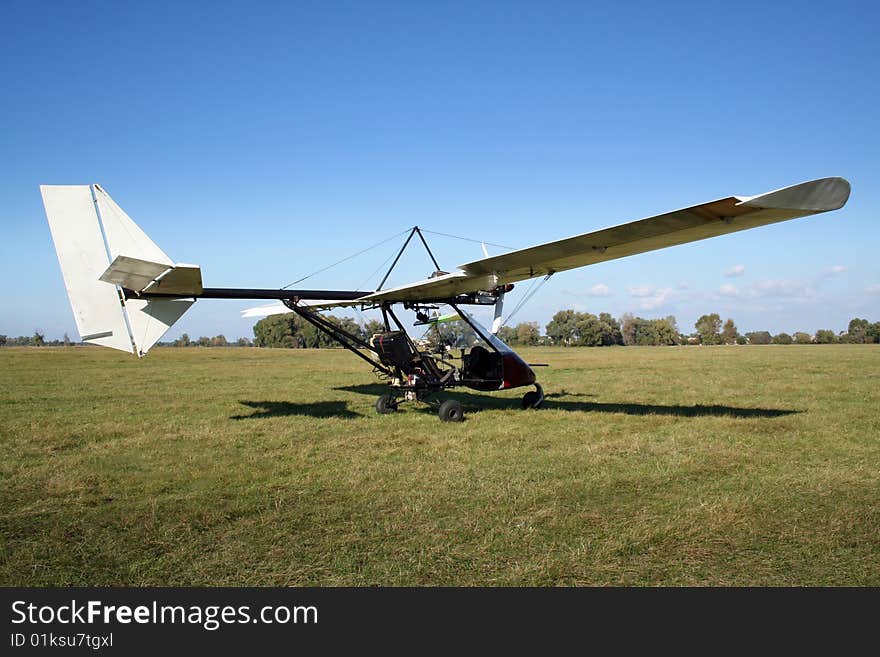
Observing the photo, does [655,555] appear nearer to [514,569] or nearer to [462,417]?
[514,569]

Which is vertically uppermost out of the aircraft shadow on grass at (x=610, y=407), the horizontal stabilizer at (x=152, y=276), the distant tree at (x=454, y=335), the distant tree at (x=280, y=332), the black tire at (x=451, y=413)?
the distant tree at (x=280, y=332)

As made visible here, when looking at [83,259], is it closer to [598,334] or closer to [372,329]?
[372,329]

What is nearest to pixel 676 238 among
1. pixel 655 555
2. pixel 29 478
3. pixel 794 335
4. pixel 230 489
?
pixel 655 555

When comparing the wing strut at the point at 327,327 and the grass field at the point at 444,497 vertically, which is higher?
the wing strut at the point at 327,327

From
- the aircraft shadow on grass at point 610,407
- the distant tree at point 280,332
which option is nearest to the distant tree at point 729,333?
the distant tree at point 280,332

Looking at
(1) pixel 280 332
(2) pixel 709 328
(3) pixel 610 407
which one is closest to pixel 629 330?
(2) pixel 709 328

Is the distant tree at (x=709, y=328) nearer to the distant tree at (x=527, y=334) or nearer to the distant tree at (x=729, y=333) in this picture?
the distant tree at (x=729, y=333)

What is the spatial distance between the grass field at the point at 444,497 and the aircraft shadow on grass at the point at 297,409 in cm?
21

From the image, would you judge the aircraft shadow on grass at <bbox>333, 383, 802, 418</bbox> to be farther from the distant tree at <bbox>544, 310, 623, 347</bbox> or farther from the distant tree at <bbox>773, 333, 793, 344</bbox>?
the distant tree at <bbox>773, 333, 793, 344</bbox>

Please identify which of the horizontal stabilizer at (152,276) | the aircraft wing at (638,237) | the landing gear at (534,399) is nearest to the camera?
the aircraft wing at (638,237)

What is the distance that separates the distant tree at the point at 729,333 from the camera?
397ft

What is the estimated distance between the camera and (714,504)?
5.57 metres

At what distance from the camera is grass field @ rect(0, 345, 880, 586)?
4.12 metres

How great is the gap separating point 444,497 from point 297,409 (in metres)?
7.95
